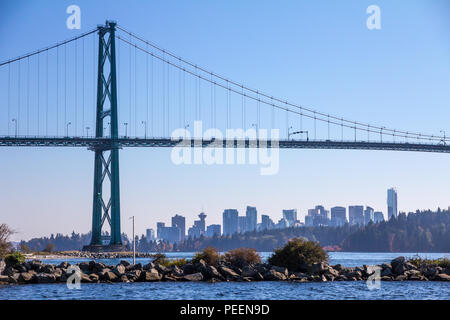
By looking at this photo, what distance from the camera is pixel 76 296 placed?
108ft

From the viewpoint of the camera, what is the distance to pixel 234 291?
35.3m

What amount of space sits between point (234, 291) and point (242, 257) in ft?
42.8

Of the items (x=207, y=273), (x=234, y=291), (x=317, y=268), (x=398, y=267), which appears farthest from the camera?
(x=398, y=267)

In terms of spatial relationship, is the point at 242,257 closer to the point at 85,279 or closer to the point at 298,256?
the point at 298,256

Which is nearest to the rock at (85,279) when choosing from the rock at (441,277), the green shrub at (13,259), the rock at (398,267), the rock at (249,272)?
the green shrub at (13,259)

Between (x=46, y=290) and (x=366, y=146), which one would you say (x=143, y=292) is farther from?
(x=366, y=146)

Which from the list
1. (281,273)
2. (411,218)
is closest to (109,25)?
(281,273)

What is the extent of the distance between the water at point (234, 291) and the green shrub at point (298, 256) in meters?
4.62

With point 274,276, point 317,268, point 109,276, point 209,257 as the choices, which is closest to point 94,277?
point 109,276

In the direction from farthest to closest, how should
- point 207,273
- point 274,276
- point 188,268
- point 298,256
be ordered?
point 298,256 → point 188,268 → point 207,273 → point 274,276

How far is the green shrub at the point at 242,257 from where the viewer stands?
47.8 metres

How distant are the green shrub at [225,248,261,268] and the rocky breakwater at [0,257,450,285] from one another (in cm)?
113

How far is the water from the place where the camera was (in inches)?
1289
